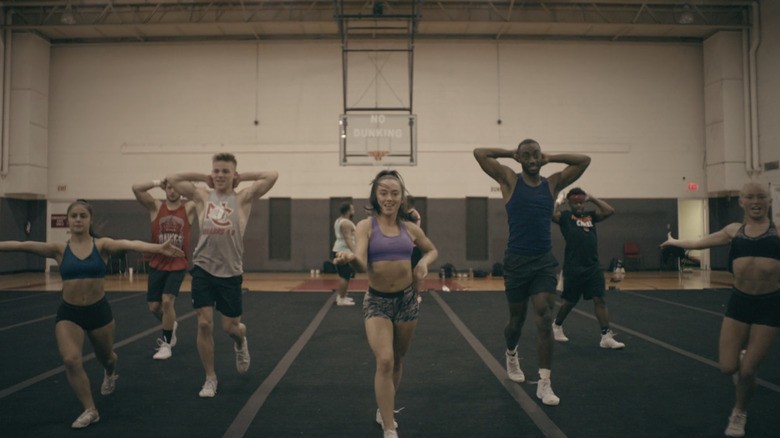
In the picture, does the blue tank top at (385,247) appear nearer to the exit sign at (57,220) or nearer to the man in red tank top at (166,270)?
the man in red tank top at (166,270)

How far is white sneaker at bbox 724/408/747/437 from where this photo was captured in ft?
10.2

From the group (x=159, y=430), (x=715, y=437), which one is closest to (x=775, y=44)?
(x=715, y=437)

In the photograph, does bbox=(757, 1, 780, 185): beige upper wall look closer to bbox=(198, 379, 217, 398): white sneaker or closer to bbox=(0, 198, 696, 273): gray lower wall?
bbox=(0, 198, 696, 273): gray lower wall

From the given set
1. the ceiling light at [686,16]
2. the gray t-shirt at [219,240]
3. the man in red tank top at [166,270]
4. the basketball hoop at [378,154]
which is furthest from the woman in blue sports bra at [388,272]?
the ceiling light at [686,16]

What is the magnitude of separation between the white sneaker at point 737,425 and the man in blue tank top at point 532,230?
1.24 meters

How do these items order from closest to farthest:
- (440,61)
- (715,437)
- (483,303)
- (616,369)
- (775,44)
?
(715,437) → (616,369) → (483,303) → (775,44) → (440,61)

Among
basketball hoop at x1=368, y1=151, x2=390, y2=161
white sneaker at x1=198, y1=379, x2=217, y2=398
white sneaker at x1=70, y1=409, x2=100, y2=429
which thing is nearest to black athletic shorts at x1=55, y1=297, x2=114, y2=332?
white sneaker at x1=70, y1=409, x2=100, y2=429

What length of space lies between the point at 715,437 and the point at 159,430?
383cm

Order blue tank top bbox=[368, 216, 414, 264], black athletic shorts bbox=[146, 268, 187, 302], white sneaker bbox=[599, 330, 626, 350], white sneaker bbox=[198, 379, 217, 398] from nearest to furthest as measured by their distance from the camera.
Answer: blue tank top bbox=[368, 216, 414, 264], white sneaker bbox=[198, 379, 217, 398], black athletic shorts bbox=[146, 268, 187, 302], white sneaker bbox=[599, 330, 626, 350]

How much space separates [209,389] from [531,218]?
3.19 m

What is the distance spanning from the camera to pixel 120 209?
51.2ft

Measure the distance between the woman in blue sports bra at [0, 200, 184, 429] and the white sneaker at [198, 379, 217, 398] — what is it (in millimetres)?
769

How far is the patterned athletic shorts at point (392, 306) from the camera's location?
3080 mm

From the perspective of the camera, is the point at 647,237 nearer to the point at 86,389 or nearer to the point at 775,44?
the point at 775,44
